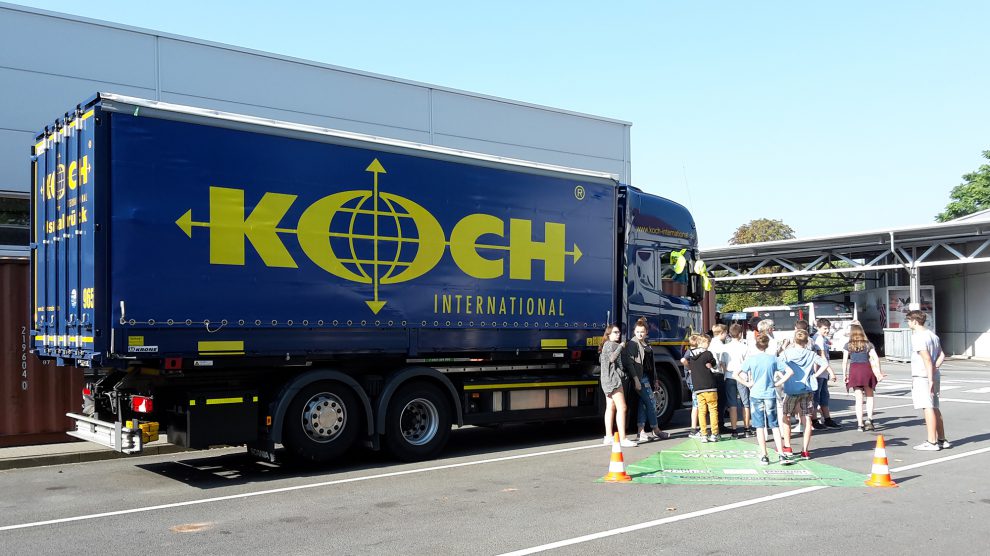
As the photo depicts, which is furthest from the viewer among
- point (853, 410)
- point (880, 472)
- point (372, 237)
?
point (853, 410)

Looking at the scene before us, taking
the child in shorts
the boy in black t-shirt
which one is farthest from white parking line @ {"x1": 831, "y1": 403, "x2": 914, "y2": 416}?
the child in shorts

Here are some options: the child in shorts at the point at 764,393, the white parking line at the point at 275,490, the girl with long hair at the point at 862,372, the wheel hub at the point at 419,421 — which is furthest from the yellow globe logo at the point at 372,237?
the girl with long hair at the point at 862,372

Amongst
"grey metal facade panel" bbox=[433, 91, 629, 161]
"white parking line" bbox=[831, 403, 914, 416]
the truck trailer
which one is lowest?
"white parking line" bbox=[831, 403, 914, 416]

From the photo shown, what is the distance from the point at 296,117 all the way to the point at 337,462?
11035mm

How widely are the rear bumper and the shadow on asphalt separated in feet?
2.43

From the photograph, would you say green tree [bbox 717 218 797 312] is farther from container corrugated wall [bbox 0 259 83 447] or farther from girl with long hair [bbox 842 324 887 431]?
container corrugated wall [bbox 0 259 83 447]

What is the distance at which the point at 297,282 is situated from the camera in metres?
9.50

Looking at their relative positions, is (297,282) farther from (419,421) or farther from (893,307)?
(893,307)

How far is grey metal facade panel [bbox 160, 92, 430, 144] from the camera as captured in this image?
17.9 m

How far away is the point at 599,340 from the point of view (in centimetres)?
1253

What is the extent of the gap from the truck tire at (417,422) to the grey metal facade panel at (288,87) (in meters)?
10.6

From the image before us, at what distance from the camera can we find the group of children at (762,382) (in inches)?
388

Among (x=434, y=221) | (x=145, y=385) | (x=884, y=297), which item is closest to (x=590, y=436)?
(x=434, y=221)

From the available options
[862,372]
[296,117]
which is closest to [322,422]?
[862,372]
